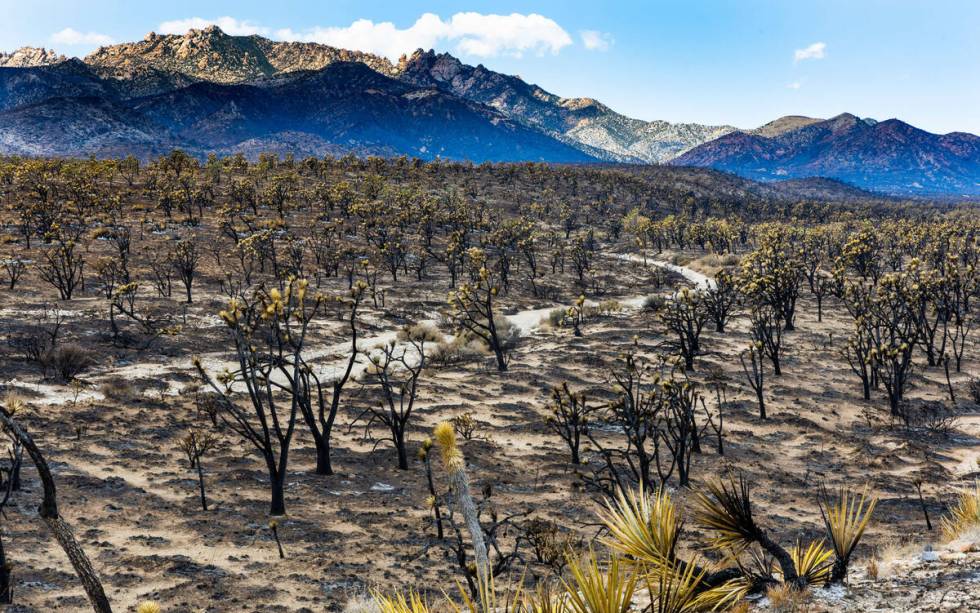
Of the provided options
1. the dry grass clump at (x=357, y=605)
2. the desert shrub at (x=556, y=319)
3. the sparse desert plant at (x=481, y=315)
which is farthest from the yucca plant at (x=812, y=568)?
the desert shrub at (x=556, y=319)

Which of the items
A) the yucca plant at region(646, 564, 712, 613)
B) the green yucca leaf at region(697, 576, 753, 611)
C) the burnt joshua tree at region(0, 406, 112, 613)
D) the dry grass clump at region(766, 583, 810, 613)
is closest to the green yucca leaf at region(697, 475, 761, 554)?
the green yucca leaf at region(697, 576, 753, 611)

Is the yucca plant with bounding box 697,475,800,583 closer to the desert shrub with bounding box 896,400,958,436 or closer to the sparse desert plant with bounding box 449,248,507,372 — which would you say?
the desert shrub with bounding box 896,400,958,436

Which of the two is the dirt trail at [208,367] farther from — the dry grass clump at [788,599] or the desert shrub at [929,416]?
the desert shrub at [929,416]

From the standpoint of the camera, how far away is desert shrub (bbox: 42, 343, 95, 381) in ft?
77.8

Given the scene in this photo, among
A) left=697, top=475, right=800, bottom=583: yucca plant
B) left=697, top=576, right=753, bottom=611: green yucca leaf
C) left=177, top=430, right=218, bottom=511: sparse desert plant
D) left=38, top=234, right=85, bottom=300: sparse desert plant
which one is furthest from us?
left=38, top=234, right=85, bottom=300: sparse desert plant

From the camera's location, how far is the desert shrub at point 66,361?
23703mm

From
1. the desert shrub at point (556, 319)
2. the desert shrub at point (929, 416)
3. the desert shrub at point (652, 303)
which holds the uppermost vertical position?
the desert shrub at point (652, 303)

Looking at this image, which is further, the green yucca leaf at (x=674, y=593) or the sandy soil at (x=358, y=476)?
the sandy soil at (x=358, y=476)

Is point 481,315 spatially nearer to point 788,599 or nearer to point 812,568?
point 812,568

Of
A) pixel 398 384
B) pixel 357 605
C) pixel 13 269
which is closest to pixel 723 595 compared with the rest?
pixel 357 605

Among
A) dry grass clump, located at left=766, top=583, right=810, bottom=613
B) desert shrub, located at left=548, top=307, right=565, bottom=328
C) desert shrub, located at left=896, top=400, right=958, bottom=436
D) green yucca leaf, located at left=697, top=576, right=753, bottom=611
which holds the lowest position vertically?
desert shrub, located at left=896, top=400, right=958, bottom=436

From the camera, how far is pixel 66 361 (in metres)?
24.2

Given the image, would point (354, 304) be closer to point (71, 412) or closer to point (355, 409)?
point (355, 409)

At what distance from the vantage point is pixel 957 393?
26.8 meters
